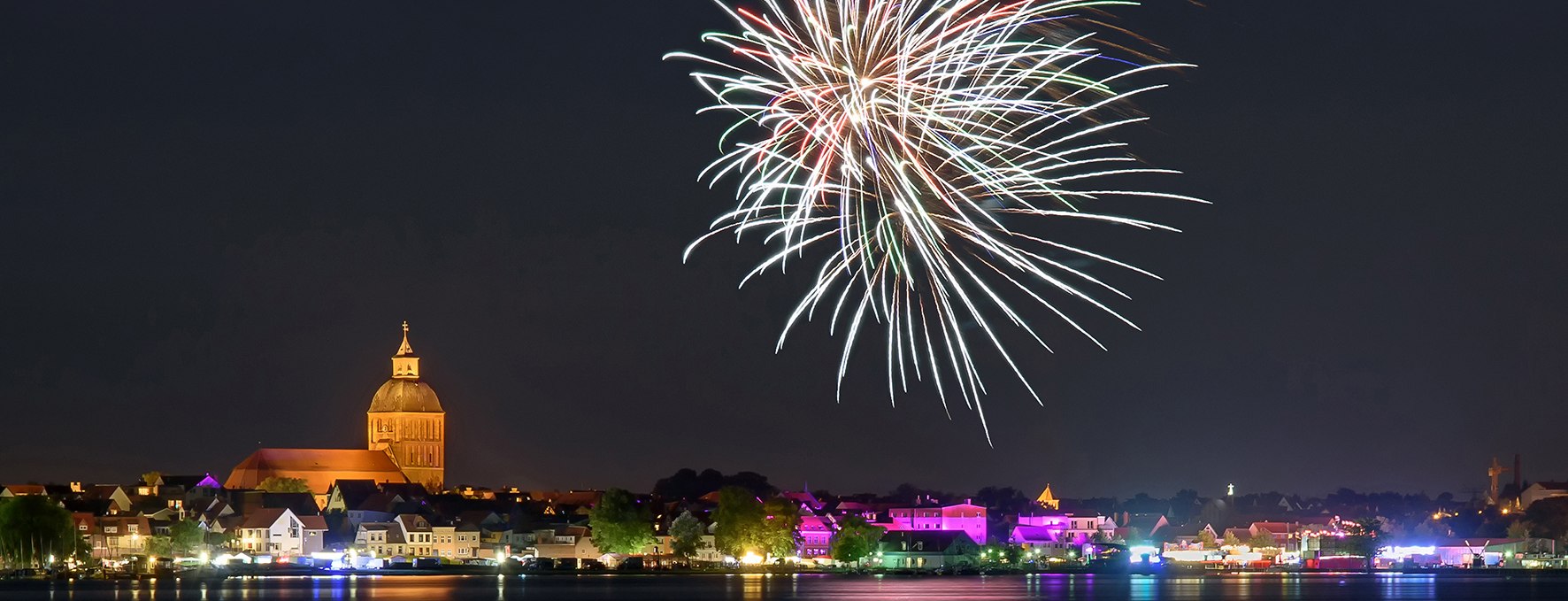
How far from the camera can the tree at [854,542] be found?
112m

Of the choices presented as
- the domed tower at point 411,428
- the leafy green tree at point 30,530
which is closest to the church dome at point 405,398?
the domed tower at point 411,428

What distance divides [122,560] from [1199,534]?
73.4m

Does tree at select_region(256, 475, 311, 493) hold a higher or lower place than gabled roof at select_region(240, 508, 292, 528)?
higher

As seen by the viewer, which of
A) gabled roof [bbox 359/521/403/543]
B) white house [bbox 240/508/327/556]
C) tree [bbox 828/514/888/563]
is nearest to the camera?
tree [bbox 828/514/888/563]

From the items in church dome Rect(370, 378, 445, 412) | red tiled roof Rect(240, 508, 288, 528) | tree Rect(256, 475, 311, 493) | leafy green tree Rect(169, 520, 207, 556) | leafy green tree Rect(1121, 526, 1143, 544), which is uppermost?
church dome Rect(370, 378, 445, 412)

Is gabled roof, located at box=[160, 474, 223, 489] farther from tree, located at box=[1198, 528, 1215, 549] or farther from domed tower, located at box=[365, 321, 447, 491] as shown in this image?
tree, located at box=[1198, 528, 1215, 549]

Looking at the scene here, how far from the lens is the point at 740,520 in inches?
4286

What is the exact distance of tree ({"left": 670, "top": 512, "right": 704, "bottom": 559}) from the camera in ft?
387

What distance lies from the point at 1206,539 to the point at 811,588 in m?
71.0

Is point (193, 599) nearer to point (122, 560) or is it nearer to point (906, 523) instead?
point (122, 560)

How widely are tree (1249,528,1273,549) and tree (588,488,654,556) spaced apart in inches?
1852

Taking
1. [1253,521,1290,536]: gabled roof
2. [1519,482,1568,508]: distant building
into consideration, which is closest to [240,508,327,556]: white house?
[1253,521,1290,536]: gabled roof

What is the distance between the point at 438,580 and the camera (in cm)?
9919

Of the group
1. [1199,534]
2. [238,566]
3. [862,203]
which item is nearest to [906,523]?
[1199,534]
